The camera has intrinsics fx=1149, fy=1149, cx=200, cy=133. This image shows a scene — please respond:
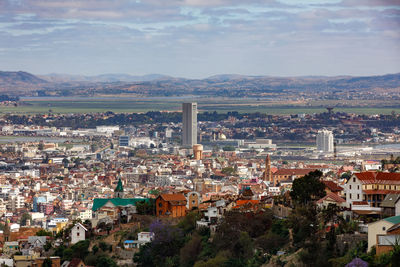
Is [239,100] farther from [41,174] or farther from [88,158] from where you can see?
[41,174]

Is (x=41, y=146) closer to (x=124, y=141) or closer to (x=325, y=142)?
(x=124, y=141)

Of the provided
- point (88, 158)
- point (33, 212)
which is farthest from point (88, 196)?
point (88, 158)

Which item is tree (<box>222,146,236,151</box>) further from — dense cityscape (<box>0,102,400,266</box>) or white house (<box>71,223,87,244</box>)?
white house (<box>71,223,87,244</box>)

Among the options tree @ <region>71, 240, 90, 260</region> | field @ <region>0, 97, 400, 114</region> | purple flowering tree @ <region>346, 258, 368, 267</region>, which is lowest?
field @ <region>0, 97, 400, 114</region>

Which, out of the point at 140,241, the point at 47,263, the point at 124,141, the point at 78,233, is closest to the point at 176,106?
the point at 124,141

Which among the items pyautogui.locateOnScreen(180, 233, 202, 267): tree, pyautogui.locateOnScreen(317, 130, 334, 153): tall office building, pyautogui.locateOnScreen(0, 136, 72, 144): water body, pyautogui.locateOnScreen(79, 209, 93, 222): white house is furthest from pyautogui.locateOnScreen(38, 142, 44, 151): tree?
pyautogui.locateOnScreen(180, 233, 202, 267): tree

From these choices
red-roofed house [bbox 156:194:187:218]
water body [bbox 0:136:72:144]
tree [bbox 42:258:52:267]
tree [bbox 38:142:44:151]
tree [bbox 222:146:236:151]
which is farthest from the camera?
water body [bbox 0:136:72:144]

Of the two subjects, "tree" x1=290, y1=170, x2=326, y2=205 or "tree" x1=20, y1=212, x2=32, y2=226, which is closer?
"tree" x1=290, y1=170, x2=326, y2=205
